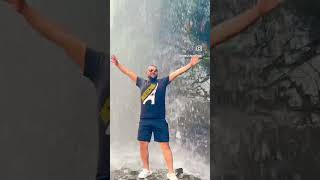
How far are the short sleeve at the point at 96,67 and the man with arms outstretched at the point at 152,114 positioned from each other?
7 centimetres

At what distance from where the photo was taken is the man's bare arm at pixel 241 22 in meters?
2.83

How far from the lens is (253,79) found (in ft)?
9.36

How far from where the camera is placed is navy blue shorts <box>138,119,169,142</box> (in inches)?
111

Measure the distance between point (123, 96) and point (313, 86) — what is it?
127 cm

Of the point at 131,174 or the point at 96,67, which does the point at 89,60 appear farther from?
the point at 131,174

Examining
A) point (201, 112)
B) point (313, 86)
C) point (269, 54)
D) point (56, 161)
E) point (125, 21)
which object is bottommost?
point (56, 161)

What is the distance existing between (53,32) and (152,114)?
86 cm

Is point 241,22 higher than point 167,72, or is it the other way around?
point 241,22

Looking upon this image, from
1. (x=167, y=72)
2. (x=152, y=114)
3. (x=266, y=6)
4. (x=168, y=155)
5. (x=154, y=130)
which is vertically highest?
(x=266, y=6)

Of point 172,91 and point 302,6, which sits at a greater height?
point 302,6

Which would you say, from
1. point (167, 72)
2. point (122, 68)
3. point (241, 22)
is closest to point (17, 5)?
point (122, 68)

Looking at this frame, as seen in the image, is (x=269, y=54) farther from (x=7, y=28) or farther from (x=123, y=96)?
(x=7, y=28)

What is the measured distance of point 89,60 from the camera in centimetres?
286

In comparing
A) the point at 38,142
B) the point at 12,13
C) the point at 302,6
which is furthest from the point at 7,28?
the point at 302,6
